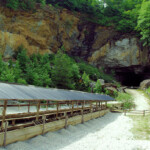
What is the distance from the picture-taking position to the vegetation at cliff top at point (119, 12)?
161 feet

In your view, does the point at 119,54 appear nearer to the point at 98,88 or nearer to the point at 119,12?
the point at 119,12

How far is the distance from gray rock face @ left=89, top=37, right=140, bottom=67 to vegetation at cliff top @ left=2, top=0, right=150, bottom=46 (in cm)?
369

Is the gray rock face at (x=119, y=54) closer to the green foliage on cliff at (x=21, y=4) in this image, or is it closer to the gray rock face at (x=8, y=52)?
the green foliage on cliff at (x=21, y=4)

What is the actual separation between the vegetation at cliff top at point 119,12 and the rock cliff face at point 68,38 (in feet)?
7.54

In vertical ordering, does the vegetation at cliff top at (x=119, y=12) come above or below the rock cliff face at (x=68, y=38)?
above

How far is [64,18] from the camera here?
165 ft

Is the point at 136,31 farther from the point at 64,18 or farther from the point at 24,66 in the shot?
the point at 24,66

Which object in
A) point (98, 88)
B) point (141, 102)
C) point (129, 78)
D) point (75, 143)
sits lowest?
point (75, 143)

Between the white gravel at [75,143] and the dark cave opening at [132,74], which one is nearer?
the white gravel at [75,143]

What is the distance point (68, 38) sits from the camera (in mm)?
52312

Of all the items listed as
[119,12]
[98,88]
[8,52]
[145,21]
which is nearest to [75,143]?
[98,88]

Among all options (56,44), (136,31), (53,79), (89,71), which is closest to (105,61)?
(89,71)

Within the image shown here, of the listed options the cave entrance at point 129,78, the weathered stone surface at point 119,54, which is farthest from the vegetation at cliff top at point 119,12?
the cave entrance at point 129,78

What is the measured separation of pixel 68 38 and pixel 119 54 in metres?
16.4
